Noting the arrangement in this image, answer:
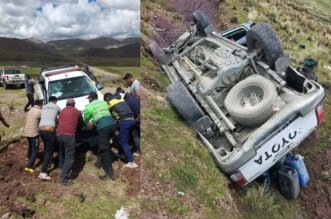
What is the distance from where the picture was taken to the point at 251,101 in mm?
6488

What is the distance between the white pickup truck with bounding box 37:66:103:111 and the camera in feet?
25.6

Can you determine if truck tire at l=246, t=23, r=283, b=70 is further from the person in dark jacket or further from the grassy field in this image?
the person in dark jacket

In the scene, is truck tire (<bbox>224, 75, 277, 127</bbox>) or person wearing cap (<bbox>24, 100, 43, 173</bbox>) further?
person wearing cap (<bbox>24, 100, 43, 173</bbox>)

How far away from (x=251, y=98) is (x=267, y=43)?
110 centimetres

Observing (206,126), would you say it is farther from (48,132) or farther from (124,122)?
(48,132)

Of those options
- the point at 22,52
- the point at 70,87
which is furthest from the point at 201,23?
the point at 22,52

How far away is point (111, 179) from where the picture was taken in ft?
20.3

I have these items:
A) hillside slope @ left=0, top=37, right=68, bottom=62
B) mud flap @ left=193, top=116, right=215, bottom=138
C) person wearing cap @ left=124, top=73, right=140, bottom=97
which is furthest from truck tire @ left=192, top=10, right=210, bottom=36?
mud flap @ left=193, top=116, right=215, bottom=138

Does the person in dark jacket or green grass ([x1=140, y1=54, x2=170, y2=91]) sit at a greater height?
green grass ([x1=140, y1=54, x2=170, y2=91])

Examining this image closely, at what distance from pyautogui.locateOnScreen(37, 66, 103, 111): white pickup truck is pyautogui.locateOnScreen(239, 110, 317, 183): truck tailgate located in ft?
10.0

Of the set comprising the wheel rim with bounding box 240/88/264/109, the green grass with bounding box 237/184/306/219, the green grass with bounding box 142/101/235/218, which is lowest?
the green grass with bounding box 237/184/306/219

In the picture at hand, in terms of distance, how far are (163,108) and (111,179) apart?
173 centimetres

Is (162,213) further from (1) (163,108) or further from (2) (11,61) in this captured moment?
(2) (11,61)

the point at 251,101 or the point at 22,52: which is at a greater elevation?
the point at 22,52
